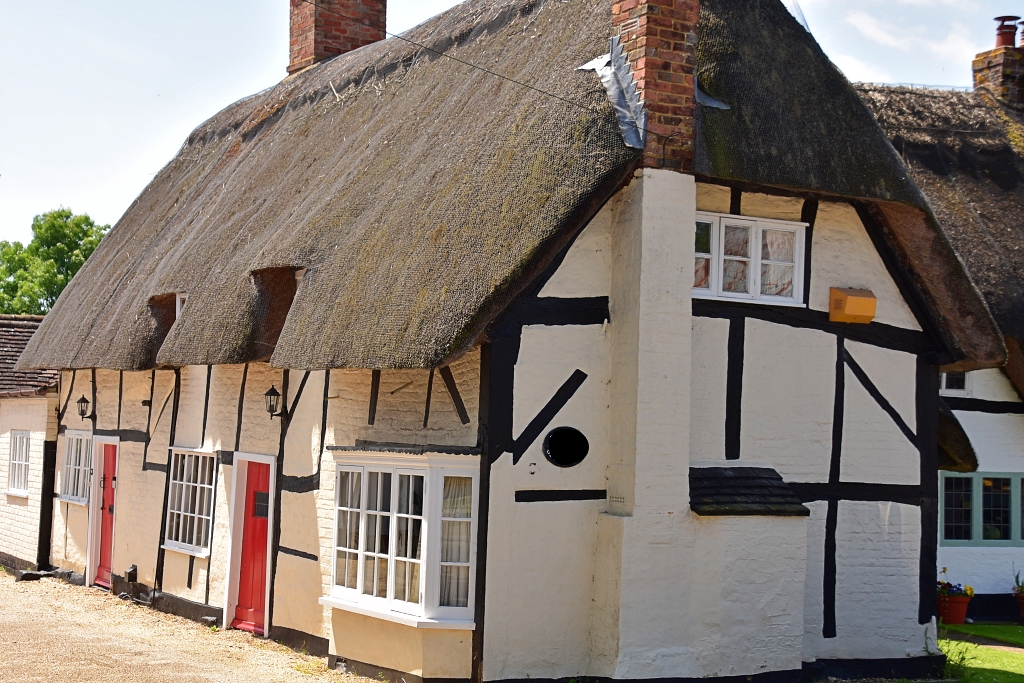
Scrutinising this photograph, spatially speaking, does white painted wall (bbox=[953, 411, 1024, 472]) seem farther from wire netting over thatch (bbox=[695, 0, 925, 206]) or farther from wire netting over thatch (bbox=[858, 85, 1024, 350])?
wire netting over thatch (bbox=[695, 0, 925, 206])

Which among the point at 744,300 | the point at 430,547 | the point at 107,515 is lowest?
the point at 107,515

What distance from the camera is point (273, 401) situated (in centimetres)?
1095

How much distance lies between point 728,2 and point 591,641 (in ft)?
18.1

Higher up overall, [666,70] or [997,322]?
[666,70]

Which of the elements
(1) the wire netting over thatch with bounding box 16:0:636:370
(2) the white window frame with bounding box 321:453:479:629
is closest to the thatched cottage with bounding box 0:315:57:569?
(1) the wire netting over thatch with bounding box 16:0:636:370

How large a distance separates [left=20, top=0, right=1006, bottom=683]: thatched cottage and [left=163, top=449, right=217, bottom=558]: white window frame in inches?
6.9

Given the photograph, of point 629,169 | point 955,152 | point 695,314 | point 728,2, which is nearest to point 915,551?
point 695,314

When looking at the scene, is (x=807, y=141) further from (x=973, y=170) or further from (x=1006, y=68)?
(x=1006, y=68)

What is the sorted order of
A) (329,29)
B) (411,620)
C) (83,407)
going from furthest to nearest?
(329,29)
(83,407)
(411,620)

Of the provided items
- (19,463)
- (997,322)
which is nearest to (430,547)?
(997,322)

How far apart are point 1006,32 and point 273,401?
1248 centimetres

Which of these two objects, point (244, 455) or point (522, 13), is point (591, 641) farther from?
point (522, 13)

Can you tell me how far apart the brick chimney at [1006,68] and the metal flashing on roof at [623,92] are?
33.0 feet

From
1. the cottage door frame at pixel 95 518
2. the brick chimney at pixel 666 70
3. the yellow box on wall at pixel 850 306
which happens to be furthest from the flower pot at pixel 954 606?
the cottage door frame at pixel 95 518
